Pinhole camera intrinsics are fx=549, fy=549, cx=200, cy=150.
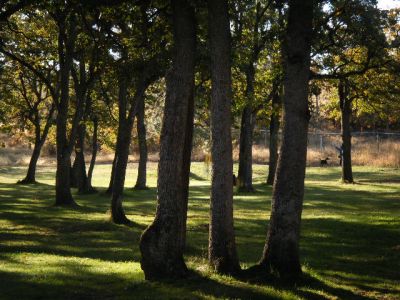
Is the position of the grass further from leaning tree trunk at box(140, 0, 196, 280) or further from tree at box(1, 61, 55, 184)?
tree at box(1, 61, 55, 184)

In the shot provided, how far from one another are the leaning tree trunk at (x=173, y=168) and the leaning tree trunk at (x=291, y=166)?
1962mm

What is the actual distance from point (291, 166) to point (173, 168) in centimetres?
243

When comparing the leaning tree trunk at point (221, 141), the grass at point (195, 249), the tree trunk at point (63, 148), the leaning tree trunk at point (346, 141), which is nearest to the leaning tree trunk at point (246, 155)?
the grass at point (195, 249)

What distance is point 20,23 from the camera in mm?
33531

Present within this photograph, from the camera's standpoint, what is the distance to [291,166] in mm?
11297

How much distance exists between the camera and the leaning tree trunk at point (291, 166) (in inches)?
445

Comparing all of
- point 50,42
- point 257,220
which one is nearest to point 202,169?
point 50,42

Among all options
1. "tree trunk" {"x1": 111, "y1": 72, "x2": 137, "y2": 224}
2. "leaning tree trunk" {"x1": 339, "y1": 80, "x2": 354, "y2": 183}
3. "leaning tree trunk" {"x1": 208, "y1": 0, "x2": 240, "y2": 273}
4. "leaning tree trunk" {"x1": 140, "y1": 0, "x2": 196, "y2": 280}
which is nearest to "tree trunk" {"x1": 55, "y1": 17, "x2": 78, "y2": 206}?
"tree trunk" {"x1": 111, "y1": 72, "x2": 137, "y2": 224}

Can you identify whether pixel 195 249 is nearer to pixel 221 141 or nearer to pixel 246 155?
pixel 221 141

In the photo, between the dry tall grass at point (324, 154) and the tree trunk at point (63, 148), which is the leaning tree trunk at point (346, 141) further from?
the tree trunk at point (63, 148)

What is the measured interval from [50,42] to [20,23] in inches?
176

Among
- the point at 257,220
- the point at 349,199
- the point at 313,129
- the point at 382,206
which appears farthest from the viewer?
the point at 313,129

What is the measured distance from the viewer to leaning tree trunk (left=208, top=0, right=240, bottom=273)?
11.3 metres

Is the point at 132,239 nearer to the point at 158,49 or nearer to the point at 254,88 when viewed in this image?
the point at 158,49
